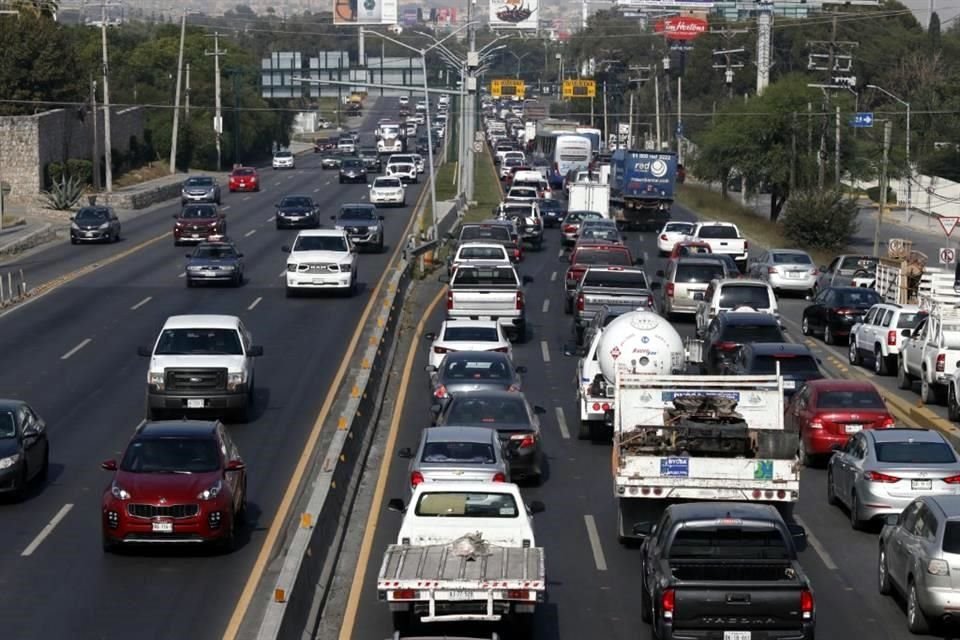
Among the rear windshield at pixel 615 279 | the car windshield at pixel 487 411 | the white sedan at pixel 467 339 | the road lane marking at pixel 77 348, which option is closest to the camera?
the car windshield at pixel 487 411

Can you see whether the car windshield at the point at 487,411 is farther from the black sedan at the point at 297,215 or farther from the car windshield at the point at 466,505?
the black sedan at the point at 297,215

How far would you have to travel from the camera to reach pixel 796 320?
47.8m

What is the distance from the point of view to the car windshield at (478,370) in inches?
1158

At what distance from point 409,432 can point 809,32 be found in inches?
6051

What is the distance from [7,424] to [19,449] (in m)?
0.65

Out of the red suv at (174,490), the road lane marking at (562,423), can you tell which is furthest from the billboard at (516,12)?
the red suv at (174,490)

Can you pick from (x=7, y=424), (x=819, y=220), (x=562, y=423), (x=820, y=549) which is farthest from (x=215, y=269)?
(x=819, y=220)

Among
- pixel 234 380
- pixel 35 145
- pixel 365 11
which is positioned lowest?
pixel 234 380

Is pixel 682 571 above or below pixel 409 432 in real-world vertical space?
above

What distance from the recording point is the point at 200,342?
30.0 metres

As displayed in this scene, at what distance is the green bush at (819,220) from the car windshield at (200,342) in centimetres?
4767

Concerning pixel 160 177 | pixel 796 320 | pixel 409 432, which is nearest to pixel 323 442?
pixel 409 432

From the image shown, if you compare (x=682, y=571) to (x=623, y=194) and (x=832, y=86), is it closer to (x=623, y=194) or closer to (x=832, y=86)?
(x=623, y=194)

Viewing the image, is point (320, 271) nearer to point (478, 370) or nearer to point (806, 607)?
point (478, 370)
